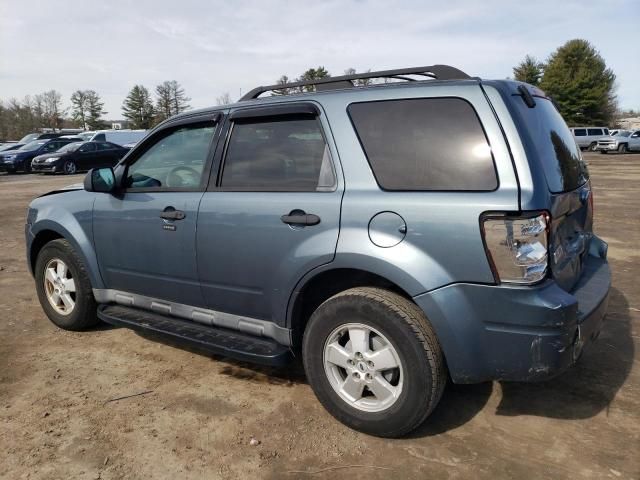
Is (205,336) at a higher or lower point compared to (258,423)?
higher

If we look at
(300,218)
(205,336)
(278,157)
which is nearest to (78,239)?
(205,336)

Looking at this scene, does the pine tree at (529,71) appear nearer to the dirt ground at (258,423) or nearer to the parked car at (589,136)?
the parked car at (589,136)

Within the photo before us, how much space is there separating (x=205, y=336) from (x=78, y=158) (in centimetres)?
2206

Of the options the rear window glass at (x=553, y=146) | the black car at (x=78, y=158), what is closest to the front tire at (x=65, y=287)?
the rear window glass at (x=553, y=146)

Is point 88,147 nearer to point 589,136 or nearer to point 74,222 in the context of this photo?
point 74,222

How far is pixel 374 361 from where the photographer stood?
9.05 ft

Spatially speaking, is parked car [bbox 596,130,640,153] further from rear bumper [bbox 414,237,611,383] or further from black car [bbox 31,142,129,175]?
rear bumper [bbox 414,237,611,383]

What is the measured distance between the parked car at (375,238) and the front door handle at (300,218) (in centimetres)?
1

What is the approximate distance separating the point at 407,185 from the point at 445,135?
0.31 meters

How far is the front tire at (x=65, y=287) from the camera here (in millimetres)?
4238

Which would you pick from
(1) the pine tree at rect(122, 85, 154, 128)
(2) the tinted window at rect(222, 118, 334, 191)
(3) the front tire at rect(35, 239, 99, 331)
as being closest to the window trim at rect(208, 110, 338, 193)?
(2) the tinted window at rect(222, 118, 334, 191)

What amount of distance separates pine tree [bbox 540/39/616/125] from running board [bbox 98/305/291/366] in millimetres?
60157

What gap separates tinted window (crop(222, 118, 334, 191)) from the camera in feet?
9.98

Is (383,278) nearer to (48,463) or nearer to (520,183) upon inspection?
(520,183)
